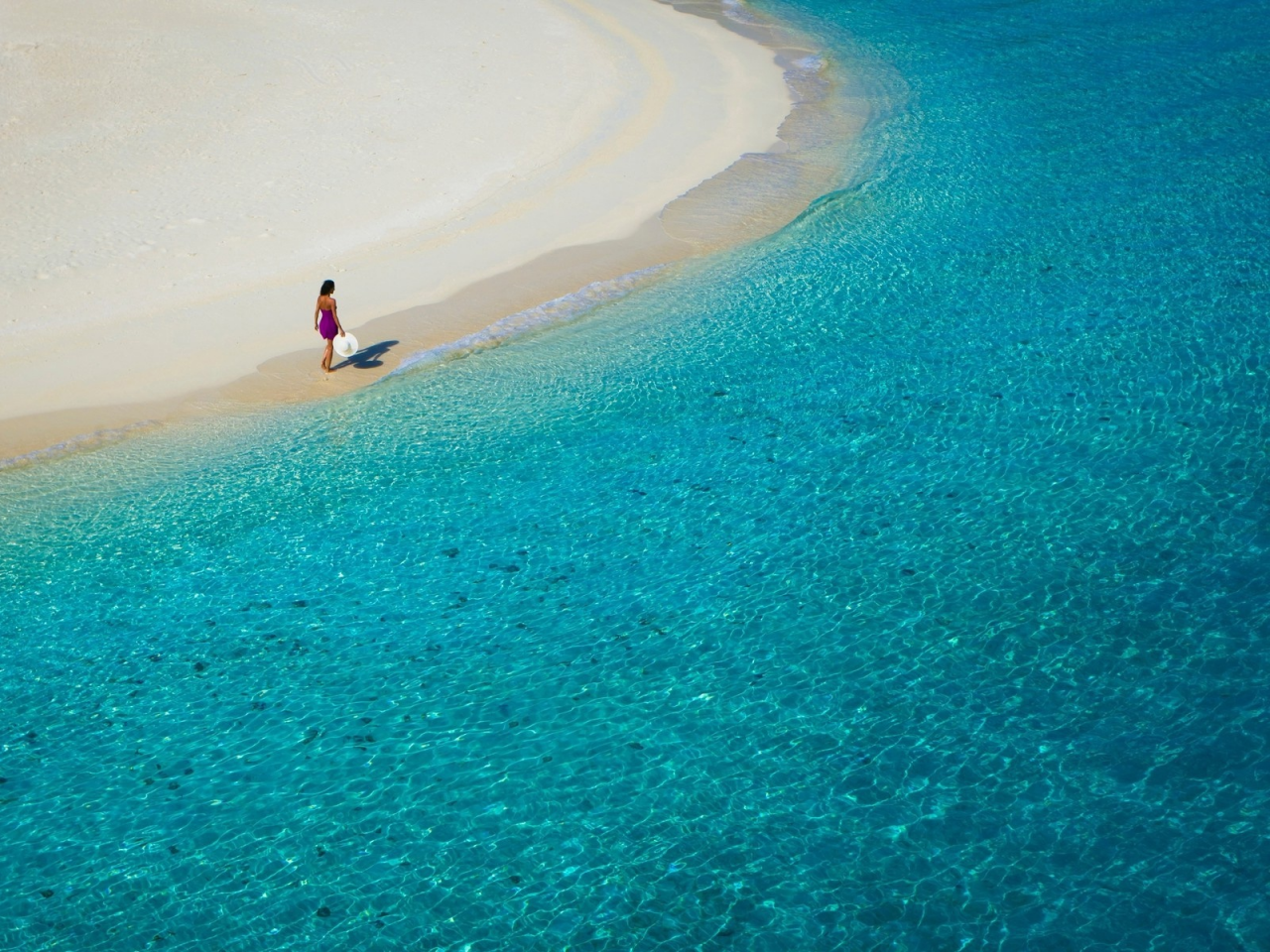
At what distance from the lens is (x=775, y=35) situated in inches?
956

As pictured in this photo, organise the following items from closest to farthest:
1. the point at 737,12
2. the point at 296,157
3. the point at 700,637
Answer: the point at 700,637 → the point at 296,157 → the point at 737,12

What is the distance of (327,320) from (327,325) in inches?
2.5

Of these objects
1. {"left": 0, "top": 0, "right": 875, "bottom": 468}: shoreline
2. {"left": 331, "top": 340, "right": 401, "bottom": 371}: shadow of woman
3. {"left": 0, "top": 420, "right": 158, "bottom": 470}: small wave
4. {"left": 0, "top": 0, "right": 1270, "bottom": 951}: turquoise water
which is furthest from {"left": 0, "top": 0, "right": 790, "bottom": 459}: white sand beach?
{"left": 0, "top": 0, "right": 1270, "bottom": 951}: turquoise water

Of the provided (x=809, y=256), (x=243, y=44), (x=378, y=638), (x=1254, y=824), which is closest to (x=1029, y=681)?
(x=1254, y=824)

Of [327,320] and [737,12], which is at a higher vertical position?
[737,12]

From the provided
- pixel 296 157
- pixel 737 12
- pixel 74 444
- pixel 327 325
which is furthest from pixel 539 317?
pixel 737 12

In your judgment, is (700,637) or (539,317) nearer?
(700,637)

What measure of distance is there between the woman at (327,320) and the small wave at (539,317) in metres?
0.72

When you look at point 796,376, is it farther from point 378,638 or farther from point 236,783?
point 236,783

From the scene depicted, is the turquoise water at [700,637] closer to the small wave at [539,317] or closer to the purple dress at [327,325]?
the small wave at [539,317]

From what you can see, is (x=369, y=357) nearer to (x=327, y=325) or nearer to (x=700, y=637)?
(x=327, y=325)

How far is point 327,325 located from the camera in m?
12.4

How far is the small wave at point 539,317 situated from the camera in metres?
13.1

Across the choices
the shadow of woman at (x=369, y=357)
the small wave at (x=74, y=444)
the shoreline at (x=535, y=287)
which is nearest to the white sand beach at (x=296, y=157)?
the shoreline at (x=535, y=287)
